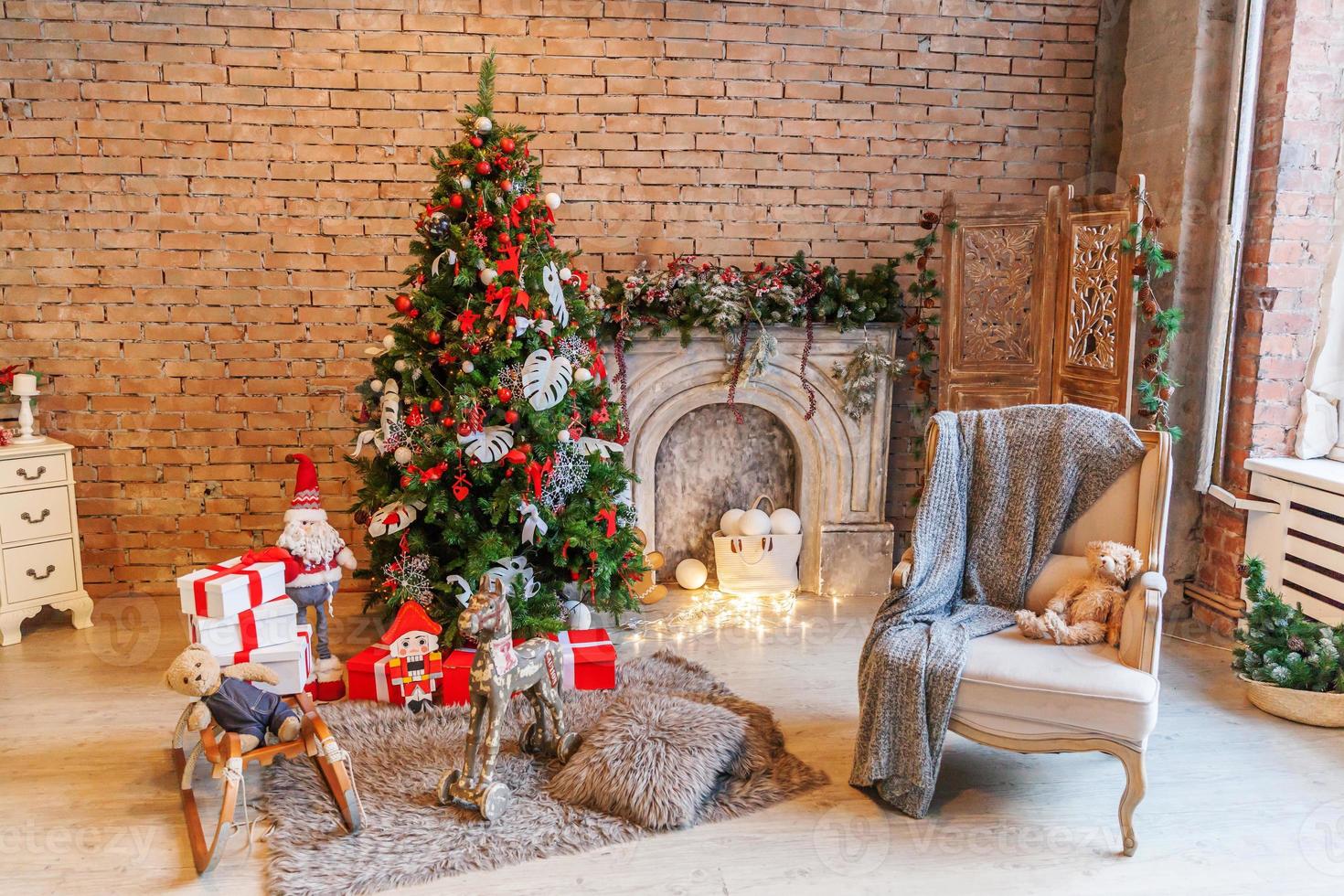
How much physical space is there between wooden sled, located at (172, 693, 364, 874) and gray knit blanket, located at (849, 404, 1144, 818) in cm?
147

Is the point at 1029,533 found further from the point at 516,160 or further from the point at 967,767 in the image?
the point at 516,160

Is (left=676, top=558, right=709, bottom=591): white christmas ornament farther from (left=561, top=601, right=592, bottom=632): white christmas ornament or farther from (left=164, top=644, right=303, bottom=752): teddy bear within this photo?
(left=164, top=644, right=303, bottom=752): teddy bear

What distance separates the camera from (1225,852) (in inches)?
107

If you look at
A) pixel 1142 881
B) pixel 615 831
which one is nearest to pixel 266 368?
pixel 615 831

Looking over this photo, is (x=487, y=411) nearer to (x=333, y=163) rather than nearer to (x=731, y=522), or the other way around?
(x=731, y=522)

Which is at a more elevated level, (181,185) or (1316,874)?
(181,185)

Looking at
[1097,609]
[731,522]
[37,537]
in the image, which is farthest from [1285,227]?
[37,537]

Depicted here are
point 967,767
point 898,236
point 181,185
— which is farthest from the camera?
point 898,236

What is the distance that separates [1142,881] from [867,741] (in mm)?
777

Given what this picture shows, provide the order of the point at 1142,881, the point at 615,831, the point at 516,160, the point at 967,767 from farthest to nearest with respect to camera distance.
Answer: the point at 516,160, the point at 967,767, the point at 615,831, the point at 1142,881

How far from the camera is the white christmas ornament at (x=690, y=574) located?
195 inches

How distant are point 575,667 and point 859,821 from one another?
126 centimetres

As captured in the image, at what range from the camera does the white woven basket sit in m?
4.86

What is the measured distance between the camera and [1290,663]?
3.47m
